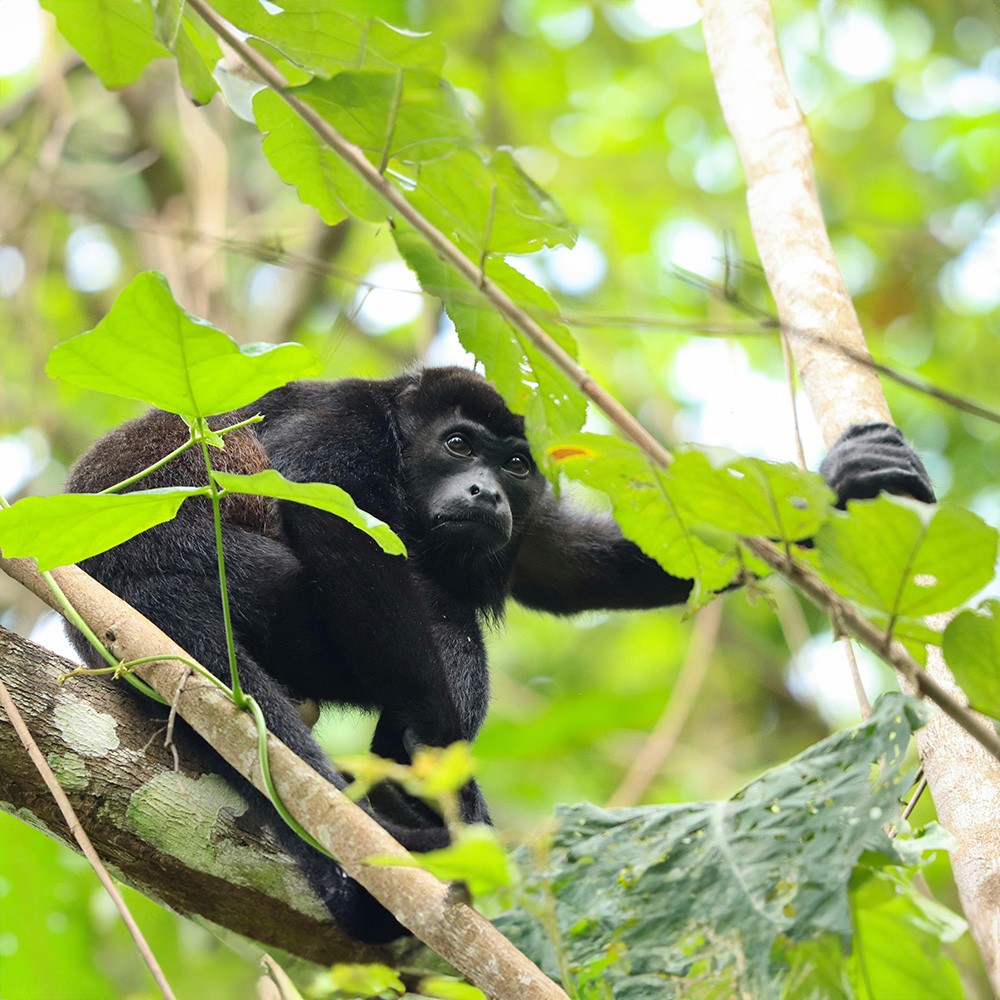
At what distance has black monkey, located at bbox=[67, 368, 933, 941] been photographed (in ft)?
9.23

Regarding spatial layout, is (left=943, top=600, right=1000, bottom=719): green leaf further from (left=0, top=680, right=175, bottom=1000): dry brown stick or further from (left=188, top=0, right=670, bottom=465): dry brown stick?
(left=0, top=680, right=175, bottom=1000): dry brown stick

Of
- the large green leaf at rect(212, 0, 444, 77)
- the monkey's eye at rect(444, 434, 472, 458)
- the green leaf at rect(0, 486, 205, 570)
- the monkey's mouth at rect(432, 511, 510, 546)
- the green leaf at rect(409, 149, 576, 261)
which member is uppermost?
the large green leaf at rect(212, 0, 444, 77)

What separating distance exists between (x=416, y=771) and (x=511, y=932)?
0.93 m

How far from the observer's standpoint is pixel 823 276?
2.78 m

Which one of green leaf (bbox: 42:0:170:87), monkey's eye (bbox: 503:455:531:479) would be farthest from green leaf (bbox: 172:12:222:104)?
monkey's eye (bbox: 503:455:531:479)

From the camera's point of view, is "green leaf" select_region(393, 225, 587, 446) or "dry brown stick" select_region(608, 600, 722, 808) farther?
"dry brown stick" select_region(608, 600, 722, 808)

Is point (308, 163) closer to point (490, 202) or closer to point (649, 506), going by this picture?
point (490, 202)

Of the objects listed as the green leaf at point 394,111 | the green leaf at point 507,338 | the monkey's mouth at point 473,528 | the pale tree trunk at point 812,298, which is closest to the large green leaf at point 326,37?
the green leaf at point 394,111

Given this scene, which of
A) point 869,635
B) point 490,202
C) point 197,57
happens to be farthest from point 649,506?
point 197,57

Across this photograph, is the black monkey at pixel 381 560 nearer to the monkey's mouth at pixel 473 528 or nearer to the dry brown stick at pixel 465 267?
the monkey's mouth at pixel 473 528

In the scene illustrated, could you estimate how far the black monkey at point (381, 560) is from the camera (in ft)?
9.23

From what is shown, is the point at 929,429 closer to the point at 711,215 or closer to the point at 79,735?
the point at 711,215

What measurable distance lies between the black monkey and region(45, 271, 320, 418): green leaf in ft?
3.35

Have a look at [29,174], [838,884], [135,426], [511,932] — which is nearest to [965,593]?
[838,884]
